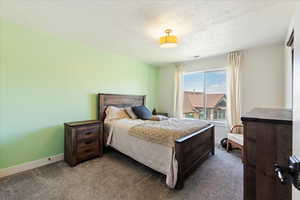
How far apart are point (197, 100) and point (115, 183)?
337cm

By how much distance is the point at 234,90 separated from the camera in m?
3.36

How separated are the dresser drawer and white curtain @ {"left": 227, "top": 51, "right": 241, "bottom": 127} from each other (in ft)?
10.6

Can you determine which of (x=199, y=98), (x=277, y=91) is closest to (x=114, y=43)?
(x=199, y=98)

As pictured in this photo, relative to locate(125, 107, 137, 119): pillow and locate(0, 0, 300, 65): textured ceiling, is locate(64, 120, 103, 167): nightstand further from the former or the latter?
locate(0, 0, 300, 65): textured ceiling

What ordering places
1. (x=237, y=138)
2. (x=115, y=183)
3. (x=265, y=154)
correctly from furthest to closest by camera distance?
(x=237, y=138) → (x=115, y=183) → (x=265, y=154)

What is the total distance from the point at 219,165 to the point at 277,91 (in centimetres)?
212

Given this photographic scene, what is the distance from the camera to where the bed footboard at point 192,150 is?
1.81 meters

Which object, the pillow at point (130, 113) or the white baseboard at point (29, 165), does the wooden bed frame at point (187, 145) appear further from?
the white baseboard at point (29, 165)

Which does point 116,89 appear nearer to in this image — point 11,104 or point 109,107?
point 109,107

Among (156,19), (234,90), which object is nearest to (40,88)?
(156,19)

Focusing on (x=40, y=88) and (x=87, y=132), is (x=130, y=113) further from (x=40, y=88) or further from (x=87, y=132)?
(x=40, y=88)

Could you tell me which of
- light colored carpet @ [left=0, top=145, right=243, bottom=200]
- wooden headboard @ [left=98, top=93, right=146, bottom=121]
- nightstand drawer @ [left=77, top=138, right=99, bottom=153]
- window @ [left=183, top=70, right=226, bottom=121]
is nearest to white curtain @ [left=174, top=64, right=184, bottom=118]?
window @ [left=183, top=70, right=226, bottom=121]

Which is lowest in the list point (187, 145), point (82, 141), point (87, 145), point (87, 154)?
point (87, 154)

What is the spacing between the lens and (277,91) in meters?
2.94
